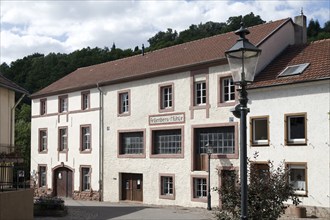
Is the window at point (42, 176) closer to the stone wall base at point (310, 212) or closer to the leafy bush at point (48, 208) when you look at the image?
the leafy bush at point (48, 208)

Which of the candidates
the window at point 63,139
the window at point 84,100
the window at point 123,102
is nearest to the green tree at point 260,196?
the window at point 123,102

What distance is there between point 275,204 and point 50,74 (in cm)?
5348

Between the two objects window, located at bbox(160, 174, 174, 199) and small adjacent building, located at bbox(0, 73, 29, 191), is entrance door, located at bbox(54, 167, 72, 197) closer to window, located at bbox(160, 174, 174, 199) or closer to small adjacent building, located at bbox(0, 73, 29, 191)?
window, located at bbox(160, 174, 174, 199)

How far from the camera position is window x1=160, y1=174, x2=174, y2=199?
2912cm

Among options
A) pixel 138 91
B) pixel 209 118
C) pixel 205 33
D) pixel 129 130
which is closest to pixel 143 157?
pixel 129 130

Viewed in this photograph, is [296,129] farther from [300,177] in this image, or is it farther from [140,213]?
[140,213]

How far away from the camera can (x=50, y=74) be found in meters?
60.1

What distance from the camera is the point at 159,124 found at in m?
29.9

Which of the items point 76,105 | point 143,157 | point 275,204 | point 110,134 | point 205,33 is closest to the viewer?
point 275,204

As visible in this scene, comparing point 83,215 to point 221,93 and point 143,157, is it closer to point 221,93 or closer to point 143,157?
point 143,157

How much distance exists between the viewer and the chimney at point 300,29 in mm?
28438

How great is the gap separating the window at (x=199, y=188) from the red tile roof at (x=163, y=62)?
6.43m

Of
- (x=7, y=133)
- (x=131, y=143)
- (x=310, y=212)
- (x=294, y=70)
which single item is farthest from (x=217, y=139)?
(x=7, y=133)

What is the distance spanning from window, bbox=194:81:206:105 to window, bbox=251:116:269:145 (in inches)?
153
